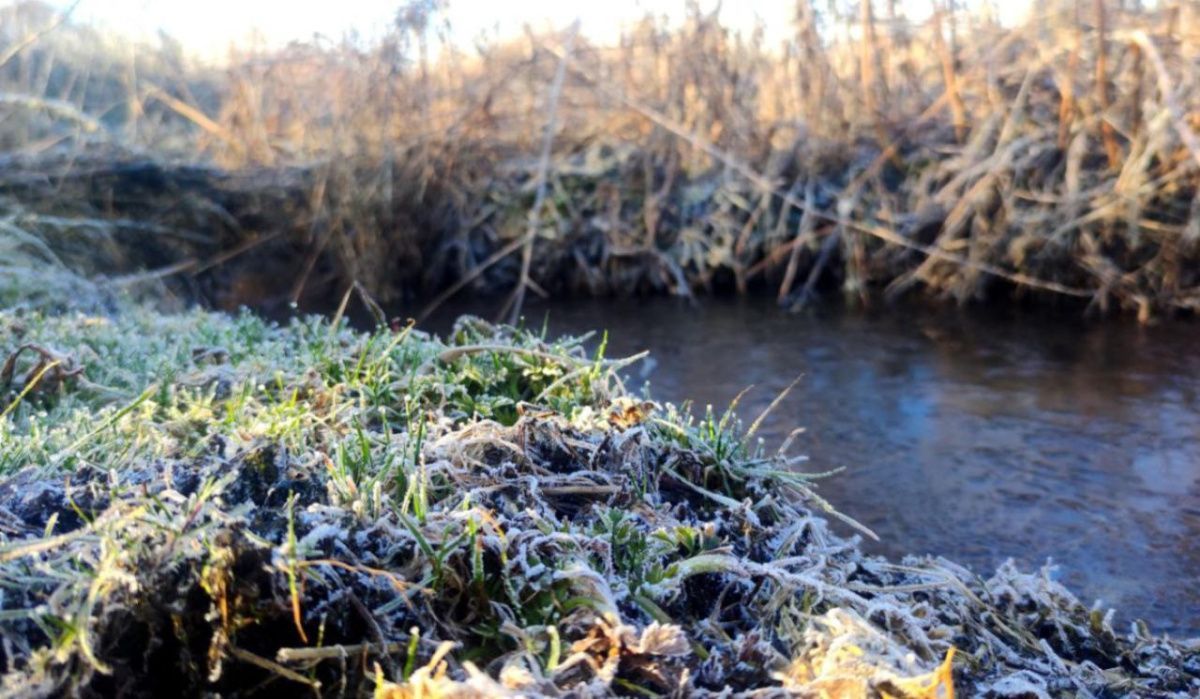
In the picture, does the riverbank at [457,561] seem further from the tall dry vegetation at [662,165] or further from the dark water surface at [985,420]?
the tall dry vegetation at [662,165]

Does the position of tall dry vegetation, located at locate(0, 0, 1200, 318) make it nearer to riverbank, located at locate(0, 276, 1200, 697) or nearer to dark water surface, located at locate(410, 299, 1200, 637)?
dark water surface, located at locate(410, 299, 1200, 637)

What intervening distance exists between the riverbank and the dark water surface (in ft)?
1.83

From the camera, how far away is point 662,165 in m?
8.02

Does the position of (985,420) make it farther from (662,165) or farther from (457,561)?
(662,165)

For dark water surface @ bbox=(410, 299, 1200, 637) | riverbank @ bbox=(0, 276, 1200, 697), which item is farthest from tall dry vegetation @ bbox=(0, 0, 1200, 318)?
riverbank @ bbox=(0, 276, 1200, 697)

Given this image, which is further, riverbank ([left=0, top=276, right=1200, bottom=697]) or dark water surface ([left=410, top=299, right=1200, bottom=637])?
dark water surface ([left=410, top=299, right=1200, bottom=637])

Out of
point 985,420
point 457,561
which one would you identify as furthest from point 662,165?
point 457,561

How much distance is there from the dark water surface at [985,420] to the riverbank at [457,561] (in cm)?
56

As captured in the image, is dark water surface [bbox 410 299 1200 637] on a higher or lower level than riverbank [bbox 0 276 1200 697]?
lower

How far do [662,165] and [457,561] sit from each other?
6.60m

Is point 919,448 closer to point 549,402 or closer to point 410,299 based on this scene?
point 549,402

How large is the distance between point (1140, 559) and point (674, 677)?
2.04m

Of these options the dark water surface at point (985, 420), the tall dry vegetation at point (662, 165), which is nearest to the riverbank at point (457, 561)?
the dark water surface at point (985, 420)

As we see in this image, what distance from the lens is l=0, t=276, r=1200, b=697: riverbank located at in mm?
1475
